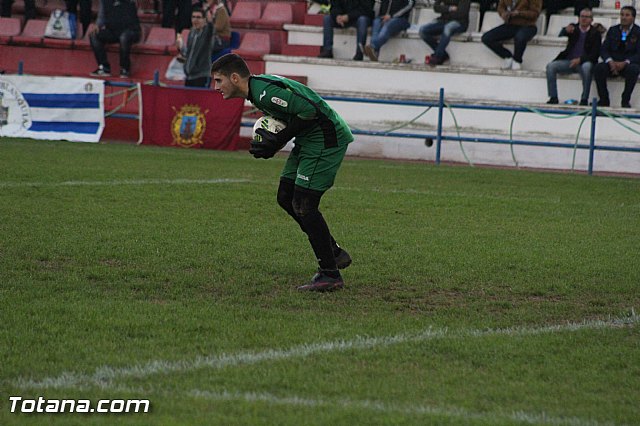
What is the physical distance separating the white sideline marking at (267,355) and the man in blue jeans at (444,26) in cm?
1532

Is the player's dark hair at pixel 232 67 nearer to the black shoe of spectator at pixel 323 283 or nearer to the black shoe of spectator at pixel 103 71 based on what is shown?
the black shoe of spectator at pixel 323 283

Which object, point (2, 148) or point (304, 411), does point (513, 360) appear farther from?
point (2, 148)

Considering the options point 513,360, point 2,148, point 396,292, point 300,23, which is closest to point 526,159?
point 300,23

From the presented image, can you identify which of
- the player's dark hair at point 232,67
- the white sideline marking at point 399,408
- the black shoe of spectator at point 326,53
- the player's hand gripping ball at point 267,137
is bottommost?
the black shoe of spectator at point 326,53

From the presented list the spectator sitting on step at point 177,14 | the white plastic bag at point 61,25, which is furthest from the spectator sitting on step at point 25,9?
the spectator sitting on step at point 177,14

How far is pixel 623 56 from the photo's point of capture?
733 inches

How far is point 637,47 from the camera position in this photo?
728 inches

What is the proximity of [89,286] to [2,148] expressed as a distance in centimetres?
971

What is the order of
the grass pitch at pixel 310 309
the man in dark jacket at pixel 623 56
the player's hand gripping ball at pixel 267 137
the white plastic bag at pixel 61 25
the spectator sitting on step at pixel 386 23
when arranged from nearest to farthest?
the grass pitch at pixel 310 309 < the player's hand gripping ball at pixel 267 137 < the man in dark jacket at pixel 623 56 < the spectator sitting on step at pixel 386 23 < the white plastic bag at pixel 61 25

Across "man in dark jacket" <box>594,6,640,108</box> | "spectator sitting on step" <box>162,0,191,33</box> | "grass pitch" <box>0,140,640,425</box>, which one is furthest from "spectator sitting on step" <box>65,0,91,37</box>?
"grass pitch" <box>0,140,640,425</box>

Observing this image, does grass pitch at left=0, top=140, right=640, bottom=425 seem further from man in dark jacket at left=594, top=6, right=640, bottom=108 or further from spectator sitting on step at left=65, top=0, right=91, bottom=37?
spectator sitting on step at left=65, top=0, right=91, bottom=37

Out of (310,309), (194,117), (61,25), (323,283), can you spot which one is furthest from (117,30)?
(310,309)

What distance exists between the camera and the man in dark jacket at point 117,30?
21203mm

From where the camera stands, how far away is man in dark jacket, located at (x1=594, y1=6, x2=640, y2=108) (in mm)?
18312
